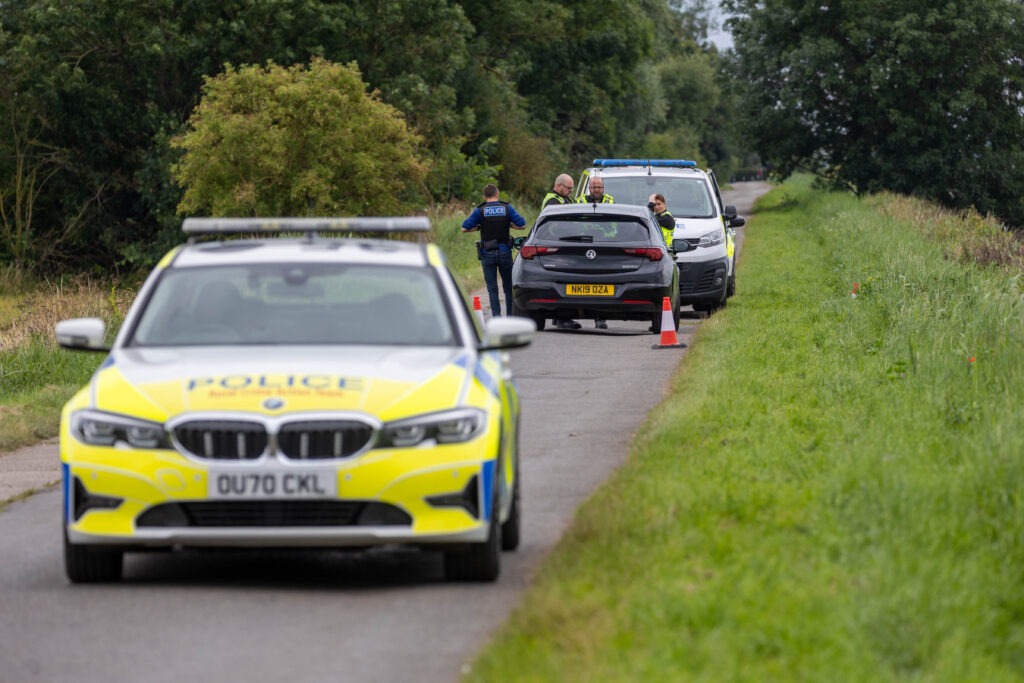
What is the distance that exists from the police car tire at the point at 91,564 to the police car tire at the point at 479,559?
A: 1.43 meters

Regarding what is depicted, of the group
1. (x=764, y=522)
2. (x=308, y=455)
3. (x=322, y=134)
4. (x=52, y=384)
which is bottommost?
(x=322, y=134)

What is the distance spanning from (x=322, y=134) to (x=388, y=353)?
3119 cm

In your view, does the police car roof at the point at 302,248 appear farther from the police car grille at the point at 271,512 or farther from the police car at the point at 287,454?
the police car grille at the point at 271,512

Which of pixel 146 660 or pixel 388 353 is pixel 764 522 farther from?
pixel 146 660

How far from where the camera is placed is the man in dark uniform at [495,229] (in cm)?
2070

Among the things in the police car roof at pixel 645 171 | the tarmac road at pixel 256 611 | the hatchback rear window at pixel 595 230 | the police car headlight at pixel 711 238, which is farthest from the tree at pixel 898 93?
the tarmac road at pixel 256 611

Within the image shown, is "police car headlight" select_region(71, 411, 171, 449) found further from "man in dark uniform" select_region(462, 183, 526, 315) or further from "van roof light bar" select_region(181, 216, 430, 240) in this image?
"man in dark uniform" select_region(462, 183, 526, 315)

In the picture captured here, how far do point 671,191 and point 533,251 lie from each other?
14.7 feet

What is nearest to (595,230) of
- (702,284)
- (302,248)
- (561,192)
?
(561,192)

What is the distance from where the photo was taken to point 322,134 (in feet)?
127

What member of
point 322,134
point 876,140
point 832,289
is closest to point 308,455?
point 832,289

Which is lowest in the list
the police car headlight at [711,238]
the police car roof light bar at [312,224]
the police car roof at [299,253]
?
the police car headlight at [711,238]

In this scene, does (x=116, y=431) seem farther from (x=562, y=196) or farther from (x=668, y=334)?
(x=562, y=196)

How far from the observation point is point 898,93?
65.2m
